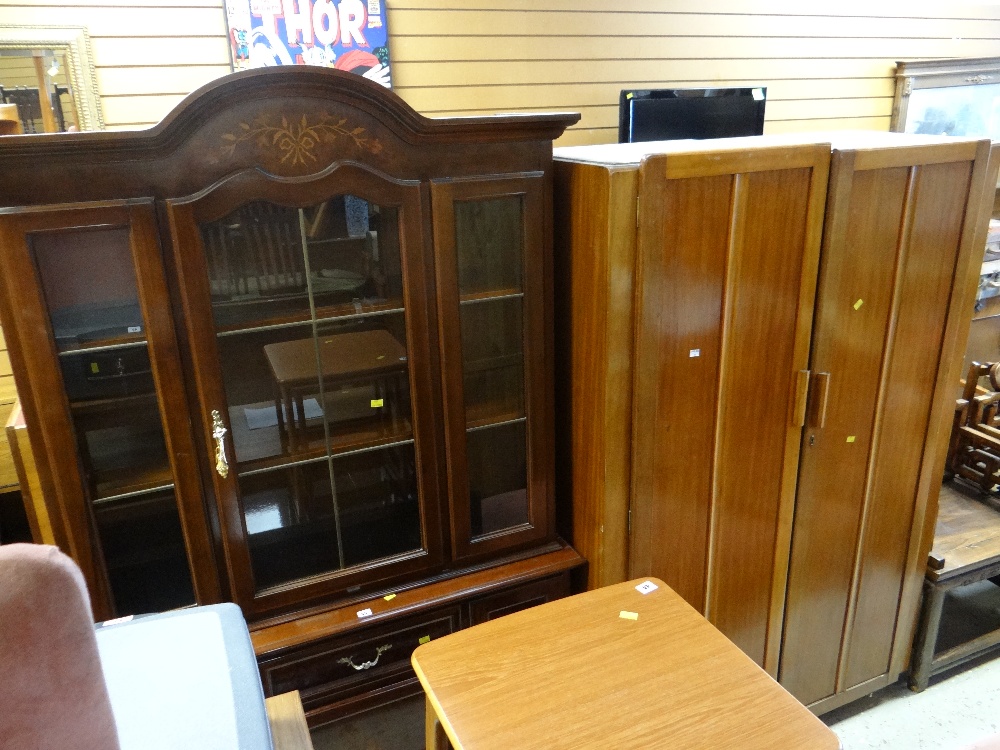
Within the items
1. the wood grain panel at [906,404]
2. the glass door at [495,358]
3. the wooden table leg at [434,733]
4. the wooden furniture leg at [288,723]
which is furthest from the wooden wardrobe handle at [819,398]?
the wooden furniture leg at [288,723]

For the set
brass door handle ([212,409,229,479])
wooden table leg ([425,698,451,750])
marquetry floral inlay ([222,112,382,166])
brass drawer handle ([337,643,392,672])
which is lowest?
brass drawer handle ([337,643,392,672])

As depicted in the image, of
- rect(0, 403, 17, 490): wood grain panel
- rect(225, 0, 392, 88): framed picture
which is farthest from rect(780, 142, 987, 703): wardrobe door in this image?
rect(0, 403, 17, 490): wood grain panel

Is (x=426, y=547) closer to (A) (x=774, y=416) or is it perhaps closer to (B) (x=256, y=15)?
(A) (x=774, y=416)

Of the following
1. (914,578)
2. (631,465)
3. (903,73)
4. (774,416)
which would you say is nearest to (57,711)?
(631,465)

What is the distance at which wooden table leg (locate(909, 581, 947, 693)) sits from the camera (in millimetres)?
2449

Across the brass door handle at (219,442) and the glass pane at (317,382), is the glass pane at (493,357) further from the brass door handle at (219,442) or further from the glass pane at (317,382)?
the brass door handle at (219,442)

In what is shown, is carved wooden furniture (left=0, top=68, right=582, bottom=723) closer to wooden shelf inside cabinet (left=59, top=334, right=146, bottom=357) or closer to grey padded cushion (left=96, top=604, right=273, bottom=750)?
wooden shelf inside cabinet (left=59, top=334, right=146, bottom=357)

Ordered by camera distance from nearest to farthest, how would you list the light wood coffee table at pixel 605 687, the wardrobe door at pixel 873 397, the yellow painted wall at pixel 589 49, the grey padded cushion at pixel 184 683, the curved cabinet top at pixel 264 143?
the grey padded cushion at pixel 184 683 → the light wood coffee table at pixel 605 687 → the curved cabinet top at pixel 264 143 → the wardrobe door at pixel 873 397 → the yellow painted wall at pixel 589 49

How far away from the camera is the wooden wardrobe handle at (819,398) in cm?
197

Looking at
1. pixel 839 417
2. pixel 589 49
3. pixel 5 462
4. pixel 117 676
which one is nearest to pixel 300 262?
pixel 117 676

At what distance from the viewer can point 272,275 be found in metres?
1.62

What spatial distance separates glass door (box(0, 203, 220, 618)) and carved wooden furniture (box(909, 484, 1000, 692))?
2312mm

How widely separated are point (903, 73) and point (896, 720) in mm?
3156

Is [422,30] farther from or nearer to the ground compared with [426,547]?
farther from the ground
